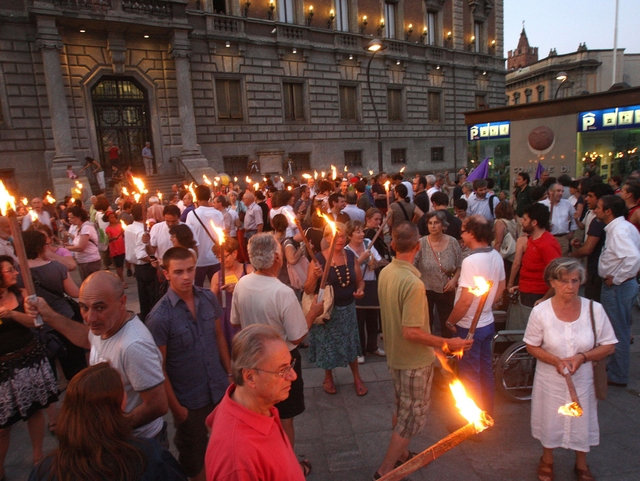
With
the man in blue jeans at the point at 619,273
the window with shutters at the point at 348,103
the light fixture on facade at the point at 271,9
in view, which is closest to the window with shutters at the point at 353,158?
the window with shutters at the point at 348,103

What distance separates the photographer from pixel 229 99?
20172 millimetres

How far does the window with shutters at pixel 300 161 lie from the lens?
22109 mm

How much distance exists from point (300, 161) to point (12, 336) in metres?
20.2

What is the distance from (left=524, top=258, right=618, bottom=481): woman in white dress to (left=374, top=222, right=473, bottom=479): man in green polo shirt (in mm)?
831

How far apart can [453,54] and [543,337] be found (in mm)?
30819

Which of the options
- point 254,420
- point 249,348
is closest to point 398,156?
point 249,348

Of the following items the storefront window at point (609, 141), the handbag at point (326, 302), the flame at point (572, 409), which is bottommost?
the flame at point (572, 409)

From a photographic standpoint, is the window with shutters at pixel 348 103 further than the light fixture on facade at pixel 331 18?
Yes

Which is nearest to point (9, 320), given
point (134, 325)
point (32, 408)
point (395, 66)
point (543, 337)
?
point (32, 408)

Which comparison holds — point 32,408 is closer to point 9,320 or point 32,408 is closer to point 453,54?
point 9,320

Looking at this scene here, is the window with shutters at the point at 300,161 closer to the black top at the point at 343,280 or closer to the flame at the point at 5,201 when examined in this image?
the black top at the point at 343,280

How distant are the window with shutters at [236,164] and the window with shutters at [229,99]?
1976mm

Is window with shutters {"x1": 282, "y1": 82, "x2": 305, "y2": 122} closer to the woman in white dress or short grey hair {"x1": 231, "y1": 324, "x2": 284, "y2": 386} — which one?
the woman in white dress

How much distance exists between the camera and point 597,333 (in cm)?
290
